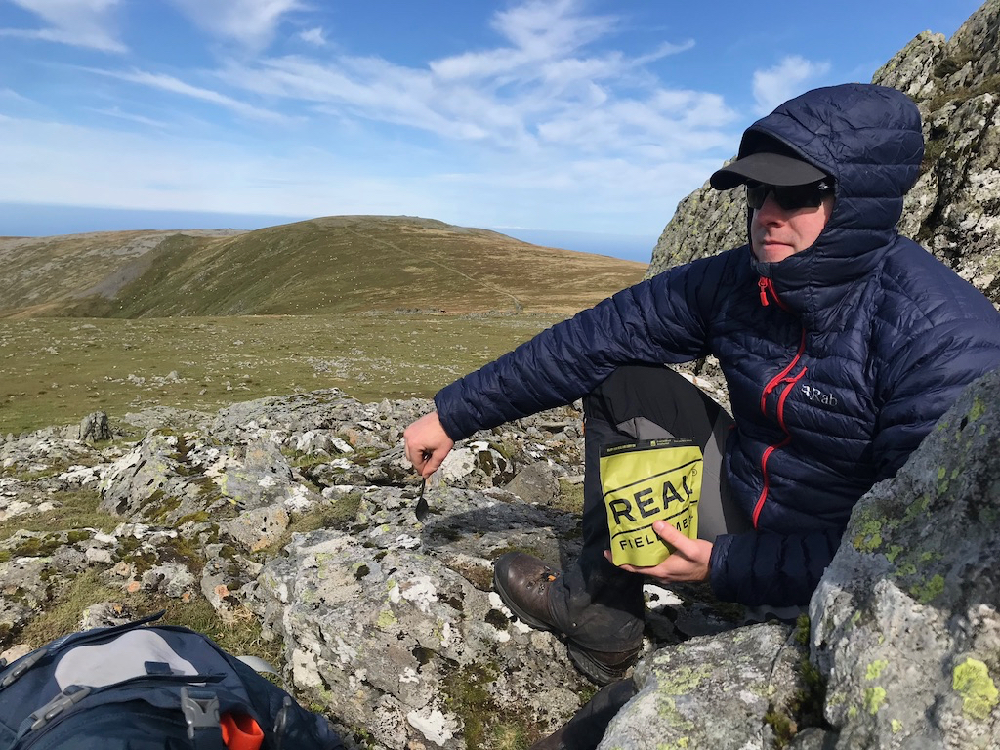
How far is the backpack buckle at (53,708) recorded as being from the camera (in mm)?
2613

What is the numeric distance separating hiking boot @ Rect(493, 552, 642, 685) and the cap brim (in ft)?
11.0

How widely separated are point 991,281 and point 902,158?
26.5 ft

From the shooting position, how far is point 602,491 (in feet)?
13.4

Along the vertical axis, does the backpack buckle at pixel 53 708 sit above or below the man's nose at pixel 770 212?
below

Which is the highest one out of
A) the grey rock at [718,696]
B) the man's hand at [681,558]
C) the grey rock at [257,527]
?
the man's hand at [681,558]

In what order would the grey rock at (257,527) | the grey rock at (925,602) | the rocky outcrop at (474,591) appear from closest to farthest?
the grey rock at (925,602)
the rocky outcrop at (474,591)
the grey rock at (257,527)

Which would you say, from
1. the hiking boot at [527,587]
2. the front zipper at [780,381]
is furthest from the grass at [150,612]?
the front zipper at [780,381]

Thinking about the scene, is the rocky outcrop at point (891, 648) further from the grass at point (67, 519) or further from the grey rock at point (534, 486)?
the grass at point (67, 519)

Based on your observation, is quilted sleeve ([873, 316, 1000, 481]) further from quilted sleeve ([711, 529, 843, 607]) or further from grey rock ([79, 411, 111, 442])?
grey rock ([79, 411, 111, 442])

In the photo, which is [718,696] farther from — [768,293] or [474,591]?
[474,591]

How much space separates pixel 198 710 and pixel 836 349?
3876 mm

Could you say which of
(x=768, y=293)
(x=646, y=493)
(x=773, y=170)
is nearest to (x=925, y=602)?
(x=646, y=493)

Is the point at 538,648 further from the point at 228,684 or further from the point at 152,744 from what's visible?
the point at 152,744

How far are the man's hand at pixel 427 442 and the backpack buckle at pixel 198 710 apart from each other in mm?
2193
